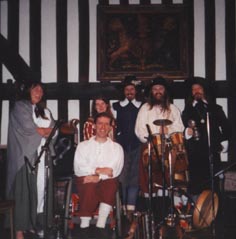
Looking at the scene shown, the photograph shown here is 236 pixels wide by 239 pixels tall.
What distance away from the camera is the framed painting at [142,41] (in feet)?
21.3

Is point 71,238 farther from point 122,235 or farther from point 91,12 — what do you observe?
point 91,12

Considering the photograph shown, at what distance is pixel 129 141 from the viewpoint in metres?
5.32

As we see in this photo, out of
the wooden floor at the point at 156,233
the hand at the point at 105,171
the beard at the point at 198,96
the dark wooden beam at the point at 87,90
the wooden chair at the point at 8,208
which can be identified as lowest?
the wooden floor at the point at 156,233

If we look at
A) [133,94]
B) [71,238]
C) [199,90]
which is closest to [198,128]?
[199,90]

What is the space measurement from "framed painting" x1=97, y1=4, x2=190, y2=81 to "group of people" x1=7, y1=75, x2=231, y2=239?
1.01m

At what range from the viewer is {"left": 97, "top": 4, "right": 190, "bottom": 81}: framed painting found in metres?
6.48

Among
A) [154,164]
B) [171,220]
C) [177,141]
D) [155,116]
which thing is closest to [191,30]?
[155,116]

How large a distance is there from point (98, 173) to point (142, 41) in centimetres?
291

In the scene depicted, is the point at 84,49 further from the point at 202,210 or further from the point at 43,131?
the point at 202,210

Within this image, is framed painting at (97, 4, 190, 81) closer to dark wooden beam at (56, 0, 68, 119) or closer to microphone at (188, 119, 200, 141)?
dark wooden beam at (56, 0, 68, 119)

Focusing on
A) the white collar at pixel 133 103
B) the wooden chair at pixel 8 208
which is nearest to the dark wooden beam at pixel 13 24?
the white collar at pixel 133 103

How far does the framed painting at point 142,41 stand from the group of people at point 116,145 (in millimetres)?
1009

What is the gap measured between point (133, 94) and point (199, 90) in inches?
36.1

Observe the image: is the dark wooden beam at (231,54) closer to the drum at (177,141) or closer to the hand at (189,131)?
the hand at (189,131)
